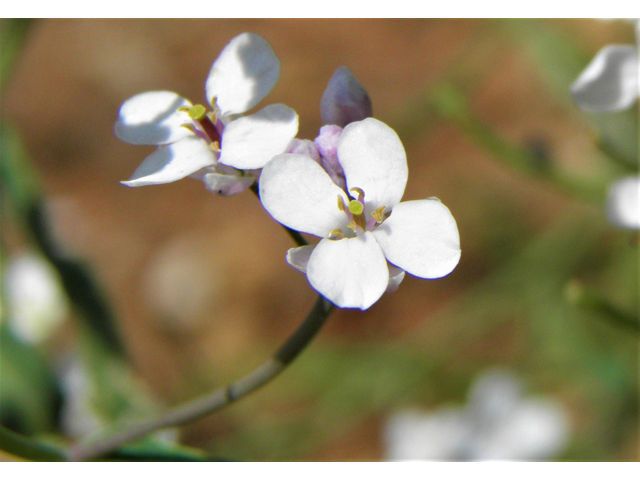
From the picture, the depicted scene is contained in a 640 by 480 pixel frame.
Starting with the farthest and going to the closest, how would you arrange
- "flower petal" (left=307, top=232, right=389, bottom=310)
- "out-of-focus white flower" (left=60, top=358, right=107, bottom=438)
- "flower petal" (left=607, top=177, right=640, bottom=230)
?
"out-of-focus white flower" (left=60, top=358, right=107, bottom=438)
"flower petal" (left=607, top=177, right=640, bottom=230)
"flower petal" (left=307, top=232, right=389, bottom=310)

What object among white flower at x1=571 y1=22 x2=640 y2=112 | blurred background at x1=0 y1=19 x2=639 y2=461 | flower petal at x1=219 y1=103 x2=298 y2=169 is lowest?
blurred background at x1=0 y1=19 x2=639 y2=461

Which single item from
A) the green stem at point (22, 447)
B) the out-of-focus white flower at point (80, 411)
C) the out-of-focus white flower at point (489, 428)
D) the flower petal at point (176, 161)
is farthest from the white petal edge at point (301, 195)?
the out-of-focus white flower at point (489, 428)

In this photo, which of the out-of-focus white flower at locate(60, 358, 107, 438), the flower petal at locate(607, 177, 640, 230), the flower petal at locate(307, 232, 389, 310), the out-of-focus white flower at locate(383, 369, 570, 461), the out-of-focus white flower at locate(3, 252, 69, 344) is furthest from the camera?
the out-of-focus white flower at locate(383, 369, 570, 461)

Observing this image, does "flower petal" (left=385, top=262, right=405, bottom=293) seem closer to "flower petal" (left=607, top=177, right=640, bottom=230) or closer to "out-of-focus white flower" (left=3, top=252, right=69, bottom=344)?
"flower petal" (left=607, top=177, right=640, bottom=230)

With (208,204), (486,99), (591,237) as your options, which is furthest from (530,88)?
(208,204)

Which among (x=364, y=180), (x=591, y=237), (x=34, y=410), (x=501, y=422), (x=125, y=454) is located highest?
(x=364, y=180)

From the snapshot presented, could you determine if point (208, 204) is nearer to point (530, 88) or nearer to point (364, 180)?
point (530, 88)

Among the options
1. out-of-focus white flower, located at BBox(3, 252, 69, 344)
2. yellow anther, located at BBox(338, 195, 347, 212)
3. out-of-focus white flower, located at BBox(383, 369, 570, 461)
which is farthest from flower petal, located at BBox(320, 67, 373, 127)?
out-of-focus white flower, located at BBox(383, 369, 570, 461)

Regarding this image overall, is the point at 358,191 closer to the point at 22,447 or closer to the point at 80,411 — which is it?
the point at 22,447

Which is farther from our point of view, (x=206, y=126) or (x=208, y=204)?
(x=208, y=204)
